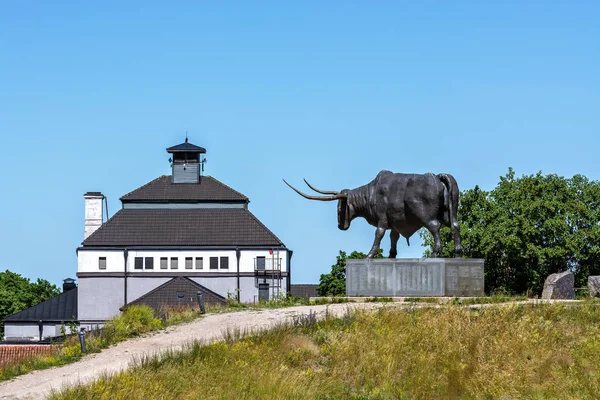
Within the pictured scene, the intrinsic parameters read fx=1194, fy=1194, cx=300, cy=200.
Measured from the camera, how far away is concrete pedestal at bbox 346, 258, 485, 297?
3519 centimetres

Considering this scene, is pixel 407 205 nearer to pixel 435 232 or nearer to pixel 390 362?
pixel 435 232

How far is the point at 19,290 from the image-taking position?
118438mm

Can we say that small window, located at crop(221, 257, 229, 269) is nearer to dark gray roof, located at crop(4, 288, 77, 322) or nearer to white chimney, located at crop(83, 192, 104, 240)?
dark gray roof, located at crop(4, 288, 77, 322)

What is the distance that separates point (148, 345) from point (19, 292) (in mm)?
91571

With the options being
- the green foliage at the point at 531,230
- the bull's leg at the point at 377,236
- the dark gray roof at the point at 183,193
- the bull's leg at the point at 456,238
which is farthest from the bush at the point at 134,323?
the dark gray roof at the point at 183,193

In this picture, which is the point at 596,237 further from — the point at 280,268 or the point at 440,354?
the point at 440,354

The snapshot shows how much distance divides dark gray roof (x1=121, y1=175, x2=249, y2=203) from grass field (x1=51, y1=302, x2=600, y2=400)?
83813 millimetres

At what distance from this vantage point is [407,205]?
3569 cm

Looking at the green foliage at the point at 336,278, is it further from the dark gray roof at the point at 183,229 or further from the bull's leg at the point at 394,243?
the bull's leg at the point at 394,243

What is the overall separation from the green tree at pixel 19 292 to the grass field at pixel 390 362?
284 feet

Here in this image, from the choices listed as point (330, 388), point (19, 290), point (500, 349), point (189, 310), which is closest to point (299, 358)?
point (330, 388)

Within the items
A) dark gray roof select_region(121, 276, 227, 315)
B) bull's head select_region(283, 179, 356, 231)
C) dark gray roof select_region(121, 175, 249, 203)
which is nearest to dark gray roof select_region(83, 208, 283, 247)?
dark gray roof select_region(121, 175, 249, 203)

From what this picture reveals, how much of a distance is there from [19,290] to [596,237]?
5947cm

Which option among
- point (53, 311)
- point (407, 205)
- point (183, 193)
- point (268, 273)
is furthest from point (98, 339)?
point (183, 193)
